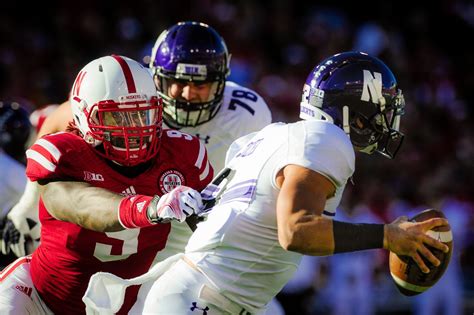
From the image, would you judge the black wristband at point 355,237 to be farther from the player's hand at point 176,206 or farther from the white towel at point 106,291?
the white towel at point 106,291

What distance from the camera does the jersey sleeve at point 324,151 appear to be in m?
3.30

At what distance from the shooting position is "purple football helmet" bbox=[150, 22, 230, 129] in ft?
18.0

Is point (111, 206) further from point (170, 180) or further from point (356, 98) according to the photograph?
point (356, 98)

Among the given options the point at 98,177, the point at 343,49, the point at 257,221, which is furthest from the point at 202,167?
the point at 343,49

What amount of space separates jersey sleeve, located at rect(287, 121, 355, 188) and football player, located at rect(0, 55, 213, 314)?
0.80 m

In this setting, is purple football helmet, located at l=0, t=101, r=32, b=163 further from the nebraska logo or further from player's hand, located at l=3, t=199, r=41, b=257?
the nebraska logo

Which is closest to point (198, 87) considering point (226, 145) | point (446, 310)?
point (226, 145)

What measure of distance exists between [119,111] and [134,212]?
634 mm

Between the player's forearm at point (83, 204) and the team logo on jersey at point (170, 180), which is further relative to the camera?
the team logo on jersey at point (170, 180)

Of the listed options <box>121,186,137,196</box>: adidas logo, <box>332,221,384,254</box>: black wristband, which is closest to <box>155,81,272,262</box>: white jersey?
<box>121,186,137,196</box>: adidas logo

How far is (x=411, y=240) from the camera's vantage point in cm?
329

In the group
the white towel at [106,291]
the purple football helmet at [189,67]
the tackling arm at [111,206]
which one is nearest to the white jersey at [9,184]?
the purple football helmet at [189,67]

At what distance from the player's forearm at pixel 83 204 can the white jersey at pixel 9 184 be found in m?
2.03

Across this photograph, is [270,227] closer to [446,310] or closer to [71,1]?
[446,310]
